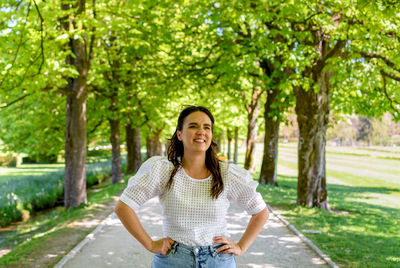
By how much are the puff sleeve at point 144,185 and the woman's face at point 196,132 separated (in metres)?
0.26

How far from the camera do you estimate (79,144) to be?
13383 millimetres

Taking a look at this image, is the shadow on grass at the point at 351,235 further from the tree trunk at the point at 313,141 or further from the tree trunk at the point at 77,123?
the tree trunk at the point at 77,123

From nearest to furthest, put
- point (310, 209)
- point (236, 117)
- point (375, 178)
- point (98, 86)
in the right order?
point (310, 209), point (98, 86), point (236, 117), point (375, 178)

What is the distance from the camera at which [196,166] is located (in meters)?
2.83

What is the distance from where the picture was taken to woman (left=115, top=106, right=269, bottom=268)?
8.65 feet

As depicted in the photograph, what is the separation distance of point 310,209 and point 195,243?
9911mm

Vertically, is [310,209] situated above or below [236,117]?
below

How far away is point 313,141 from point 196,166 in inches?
389

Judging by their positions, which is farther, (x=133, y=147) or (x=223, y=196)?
(x=133, y=147)

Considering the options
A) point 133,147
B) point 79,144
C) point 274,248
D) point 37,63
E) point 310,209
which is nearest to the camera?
point 274,248

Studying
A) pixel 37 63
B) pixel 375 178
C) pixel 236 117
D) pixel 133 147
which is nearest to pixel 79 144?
pixel 37 63

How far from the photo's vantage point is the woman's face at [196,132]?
2799 mm

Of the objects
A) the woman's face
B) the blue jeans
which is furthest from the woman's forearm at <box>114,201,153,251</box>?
the woman's face

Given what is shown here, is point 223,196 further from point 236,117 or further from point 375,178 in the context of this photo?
point 375,178
